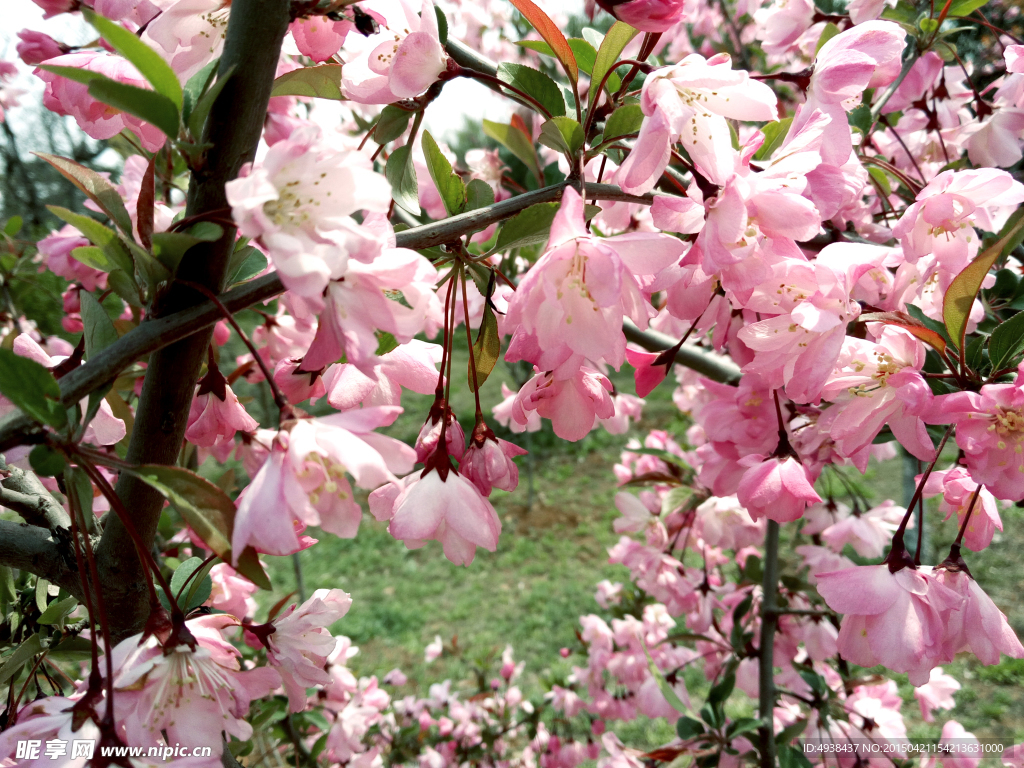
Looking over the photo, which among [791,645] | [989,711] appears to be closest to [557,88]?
[791,645]

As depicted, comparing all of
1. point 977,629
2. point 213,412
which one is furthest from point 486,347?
point 977,629

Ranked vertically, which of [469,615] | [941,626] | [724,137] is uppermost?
[724,137]

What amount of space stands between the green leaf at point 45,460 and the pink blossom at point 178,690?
20 centimetres

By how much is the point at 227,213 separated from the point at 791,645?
6.92 ft

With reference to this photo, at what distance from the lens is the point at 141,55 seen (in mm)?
487

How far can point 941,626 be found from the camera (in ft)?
2.48

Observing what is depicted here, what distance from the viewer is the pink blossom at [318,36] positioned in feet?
2.45

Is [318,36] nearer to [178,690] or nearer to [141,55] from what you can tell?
[141,55]

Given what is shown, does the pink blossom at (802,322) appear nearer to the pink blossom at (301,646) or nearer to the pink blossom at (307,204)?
the pink blossom at (307,204)

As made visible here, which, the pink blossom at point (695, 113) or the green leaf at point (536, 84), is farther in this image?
the green leaf at point (536, 84)

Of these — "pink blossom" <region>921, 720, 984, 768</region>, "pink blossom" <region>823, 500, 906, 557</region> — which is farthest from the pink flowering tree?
"pink blossom" <region>921, 720, 984, 768</region>

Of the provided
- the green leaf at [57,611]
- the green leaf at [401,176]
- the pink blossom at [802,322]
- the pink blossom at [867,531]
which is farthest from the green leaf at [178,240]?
the pink blossom at [867,531]

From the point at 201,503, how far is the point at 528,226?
0.40m

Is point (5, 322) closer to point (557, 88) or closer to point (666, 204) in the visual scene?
point (557, 88)
